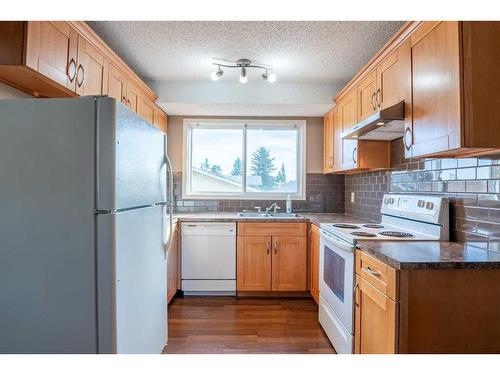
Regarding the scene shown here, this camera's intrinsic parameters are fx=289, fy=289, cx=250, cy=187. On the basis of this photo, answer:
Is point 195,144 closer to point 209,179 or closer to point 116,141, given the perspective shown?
point 209,179

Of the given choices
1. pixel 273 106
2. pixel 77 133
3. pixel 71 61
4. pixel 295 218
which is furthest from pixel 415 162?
pixel 71 61

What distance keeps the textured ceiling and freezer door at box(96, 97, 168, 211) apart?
0.99 meters

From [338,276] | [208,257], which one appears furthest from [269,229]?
[338,276]

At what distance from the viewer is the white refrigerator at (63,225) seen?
124cm

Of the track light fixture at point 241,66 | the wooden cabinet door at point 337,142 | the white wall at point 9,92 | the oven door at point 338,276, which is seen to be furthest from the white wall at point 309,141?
the white wall at point 9,92

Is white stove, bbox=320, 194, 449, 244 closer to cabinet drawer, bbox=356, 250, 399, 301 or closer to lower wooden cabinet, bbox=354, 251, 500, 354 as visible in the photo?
cabinet drawer, bbox=356, 250, 399, 301

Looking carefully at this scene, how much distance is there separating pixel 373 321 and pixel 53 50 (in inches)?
88.3

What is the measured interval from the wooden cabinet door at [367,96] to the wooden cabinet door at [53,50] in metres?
2.06

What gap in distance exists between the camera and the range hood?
69.7 inches

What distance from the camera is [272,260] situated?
3.07 m

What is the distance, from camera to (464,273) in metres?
1.29

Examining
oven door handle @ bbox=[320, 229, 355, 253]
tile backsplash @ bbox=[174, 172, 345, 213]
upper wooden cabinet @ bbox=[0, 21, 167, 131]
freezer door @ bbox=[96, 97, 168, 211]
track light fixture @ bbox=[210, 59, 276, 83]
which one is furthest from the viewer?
tile backsplash @ bbox=[174, 172, 345, 213]

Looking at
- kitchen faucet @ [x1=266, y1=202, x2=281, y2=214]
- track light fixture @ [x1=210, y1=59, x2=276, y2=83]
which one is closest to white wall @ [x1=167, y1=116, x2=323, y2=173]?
kitchen faucet @ [x1=266, y1=202, x2=281, y2=214]

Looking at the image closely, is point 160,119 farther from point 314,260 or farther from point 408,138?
point 408,138
